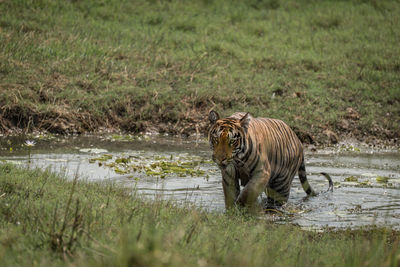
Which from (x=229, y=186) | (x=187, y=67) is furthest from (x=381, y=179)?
(x=187, y=67)

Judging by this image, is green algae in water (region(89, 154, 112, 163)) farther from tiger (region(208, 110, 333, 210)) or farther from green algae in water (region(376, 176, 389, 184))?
green algae in water (region(376, 176, 389, 184))

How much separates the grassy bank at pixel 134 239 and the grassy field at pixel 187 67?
6.01m

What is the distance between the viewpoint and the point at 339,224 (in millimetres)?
6520

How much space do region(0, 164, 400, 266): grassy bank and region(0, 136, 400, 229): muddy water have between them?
86 centimetres

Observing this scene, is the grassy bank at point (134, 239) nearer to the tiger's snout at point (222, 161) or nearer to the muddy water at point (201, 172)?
the tiger's snout at point (222, 161)

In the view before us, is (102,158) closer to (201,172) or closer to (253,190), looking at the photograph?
(201,172)

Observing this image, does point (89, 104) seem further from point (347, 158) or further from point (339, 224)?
point (339, 224)

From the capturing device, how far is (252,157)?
21.9 ft

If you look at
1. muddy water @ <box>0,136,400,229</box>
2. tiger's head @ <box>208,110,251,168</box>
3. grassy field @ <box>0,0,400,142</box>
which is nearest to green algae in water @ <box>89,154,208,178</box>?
muddy water @ <box>0,136,400,229</box>

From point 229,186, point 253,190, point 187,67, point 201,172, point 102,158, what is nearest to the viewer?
point 253,190

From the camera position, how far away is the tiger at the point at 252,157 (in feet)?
20.7

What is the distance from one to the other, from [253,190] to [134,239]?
3565 mm

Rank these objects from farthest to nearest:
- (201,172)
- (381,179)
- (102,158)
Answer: (102,158), (201,172), (381,179)

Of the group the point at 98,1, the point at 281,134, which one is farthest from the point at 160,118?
the point at 98,1
